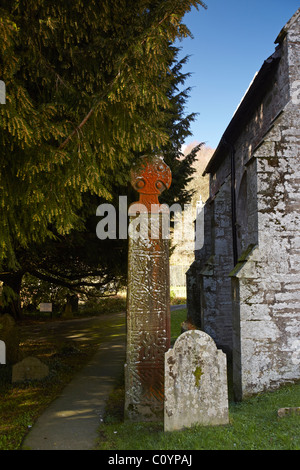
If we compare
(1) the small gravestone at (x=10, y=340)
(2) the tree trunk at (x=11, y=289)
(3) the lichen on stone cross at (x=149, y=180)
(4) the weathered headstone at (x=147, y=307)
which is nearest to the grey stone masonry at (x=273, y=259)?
(4) the weathered headstone at (x=147, y=307)

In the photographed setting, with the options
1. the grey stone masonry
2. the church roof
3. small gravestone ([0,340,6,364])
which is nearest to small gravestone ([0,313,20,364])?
small gravestone ([0,340,6,364])

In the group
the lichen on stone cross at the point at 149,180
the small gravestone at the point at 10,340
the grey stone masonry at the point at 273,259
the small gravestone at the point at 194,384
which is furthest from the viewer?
the small gravestone at the point at 10,340

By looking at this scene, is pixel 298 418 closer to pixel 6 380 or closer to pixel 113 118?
pixel 113 118

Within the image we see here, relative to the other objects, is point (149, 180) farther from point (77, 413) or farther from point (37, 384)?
point (37, 384)

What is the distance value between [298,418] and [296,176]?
3749mm

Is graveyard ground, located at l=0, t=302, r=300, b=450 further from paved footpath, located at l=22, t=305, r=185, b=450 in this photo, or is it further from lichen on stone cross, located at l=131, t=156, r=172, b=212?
lichen on stone cross, located at l=131, t=156, r=172, b=212

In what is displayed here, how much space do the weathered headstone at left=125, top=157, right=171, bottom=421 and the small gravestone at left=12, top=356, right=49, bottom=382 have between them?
3.25m

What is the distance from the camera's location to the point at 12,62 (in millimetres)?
3688

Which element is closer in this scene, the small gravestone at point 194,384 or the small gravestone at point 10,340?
the small gravestone at point 194,384

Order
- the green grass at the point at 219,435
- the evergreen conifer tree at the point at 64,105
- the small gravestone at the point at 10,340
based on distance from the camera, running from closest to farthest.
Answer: the green grass at the point at 219,435 < the evergreen conifer tree at the point at 64,105 < the small gravestone at the point at 10,340

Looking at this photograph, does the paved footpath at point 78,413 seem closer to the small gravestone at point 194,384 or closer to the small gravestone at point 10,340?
the small gravestone at point 194,384

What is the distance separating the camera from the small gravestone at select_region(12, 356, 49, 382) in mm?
7141

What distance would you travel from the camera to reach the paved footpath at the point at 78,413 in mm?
4137
